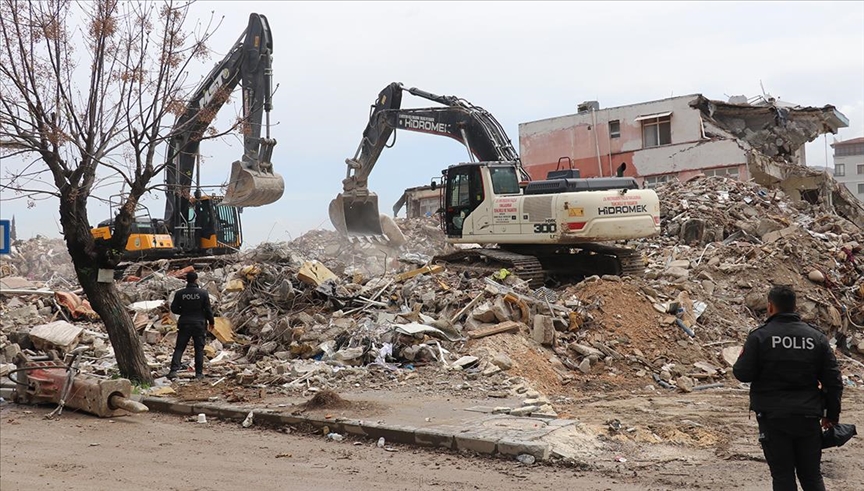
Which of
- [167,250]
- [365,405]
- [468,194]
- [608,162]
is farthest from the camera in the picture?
[608,162]

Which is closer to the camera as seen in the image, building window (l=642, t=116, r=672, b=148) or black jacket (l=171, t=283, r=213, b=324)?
black jacket (l=171, t=283, r=213, b=324)

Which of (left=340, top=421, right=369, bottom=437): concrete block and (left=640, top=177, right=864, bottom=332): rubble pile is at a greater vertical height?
(left=640, top=177, right=864, bottom=332): rubble pile

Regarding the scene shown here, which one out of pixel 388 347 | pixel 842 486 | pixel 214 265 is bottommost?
pixel 842 486

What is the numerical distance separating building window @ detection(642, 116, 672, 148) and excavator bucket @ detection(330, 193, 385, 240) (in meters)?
15.3

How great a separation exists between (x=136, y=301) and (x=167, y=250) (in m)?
5.30

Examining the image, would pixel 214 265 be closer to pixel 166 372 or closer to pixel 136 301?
pixel 136 301

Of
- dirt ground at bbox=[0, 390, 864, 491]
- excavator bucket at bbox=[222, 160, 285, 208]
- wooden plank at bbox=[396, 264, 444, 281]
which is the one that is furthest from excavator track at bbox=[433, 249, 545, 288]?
dirt ground at bbox=[0, 390, 864, 491]

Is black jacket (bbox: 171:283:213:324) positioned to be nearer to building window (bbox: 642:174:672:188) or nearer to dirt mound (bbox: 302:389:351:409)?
dirt mound (bbox: 302:389:351:409)

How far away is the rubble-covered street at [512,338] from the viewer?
9.71 meters

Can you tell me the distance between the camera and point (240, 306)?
16.1 metres

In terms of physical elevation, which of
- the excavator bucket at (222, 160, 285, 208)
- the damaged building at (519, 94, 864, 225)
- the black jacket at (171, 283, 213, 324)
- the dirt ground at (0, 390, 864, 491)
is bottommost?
the dirt ground at (0, 390, 864, 491)

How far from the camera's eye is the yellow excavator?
12.7 m

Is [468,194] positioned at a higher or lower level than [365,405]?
higher

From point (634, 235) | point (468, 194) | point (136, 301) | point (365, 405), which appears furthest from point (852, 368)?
point (136, 301)
